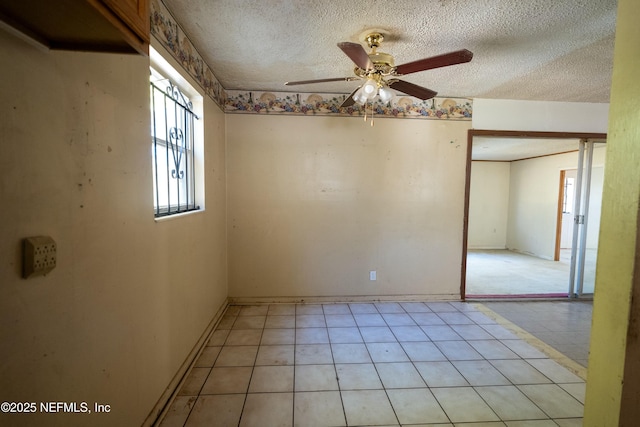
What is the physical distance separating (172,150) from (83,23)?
1.27 metres

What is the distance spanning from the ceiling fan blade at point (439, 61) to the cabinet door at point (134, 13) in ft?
4.38

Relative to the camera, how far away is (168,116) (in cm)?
186

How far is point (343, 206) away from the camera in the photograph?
3082mm

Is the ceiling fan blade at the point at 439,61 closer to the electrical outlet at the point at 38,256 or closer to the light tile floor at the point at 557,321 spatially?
the electrical outlet at the point at 38,256

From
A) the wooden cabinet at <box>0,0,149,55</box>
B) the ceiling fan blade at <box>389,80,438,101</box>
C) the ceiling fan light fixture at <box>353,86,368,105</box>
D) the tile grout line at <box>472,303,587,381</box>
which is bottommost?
the tile grout line at <box>472,303,587,381</box>

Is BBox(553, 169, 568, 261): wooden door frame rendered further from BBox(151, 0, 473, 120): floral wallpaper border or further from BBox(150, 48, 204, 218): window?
BBox(150, 48, 204, 218): window

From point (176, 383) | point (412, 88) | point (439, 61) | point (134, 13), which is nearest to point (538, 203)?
point (412, 88)

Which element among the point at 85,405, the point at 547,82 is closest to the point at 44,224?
the point at 85,405

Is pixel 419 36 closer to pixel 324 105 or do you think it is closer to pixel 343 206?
→ pixel 324 105

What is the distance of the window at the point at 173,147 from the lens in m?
1.67

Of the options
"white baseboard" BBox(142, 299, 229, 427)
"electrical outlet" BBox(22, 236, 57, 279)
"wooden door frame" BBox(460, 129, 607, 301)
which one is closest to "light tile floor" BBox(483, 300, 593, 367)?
"wooden door frame" BBox(460, 129, 607, 301)

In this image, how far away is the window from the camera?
1.67 metres

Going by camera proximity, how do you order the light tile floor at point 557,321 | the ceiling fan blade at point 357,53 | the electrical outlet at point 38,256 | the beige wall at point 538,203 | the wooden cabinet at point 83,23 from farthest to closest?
1. the beige wall at point 538,203
2. the light tile floor at point 557,321
3. the ceiling fan blade at point 357,53
4. the electrical outlet at point 38,256
5. the wooden cabinet at point 83,23

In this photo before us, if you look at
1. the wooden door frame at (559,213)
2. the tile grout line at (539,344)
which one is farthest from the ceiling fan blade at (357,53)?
the wooden door frame at (559,213)
